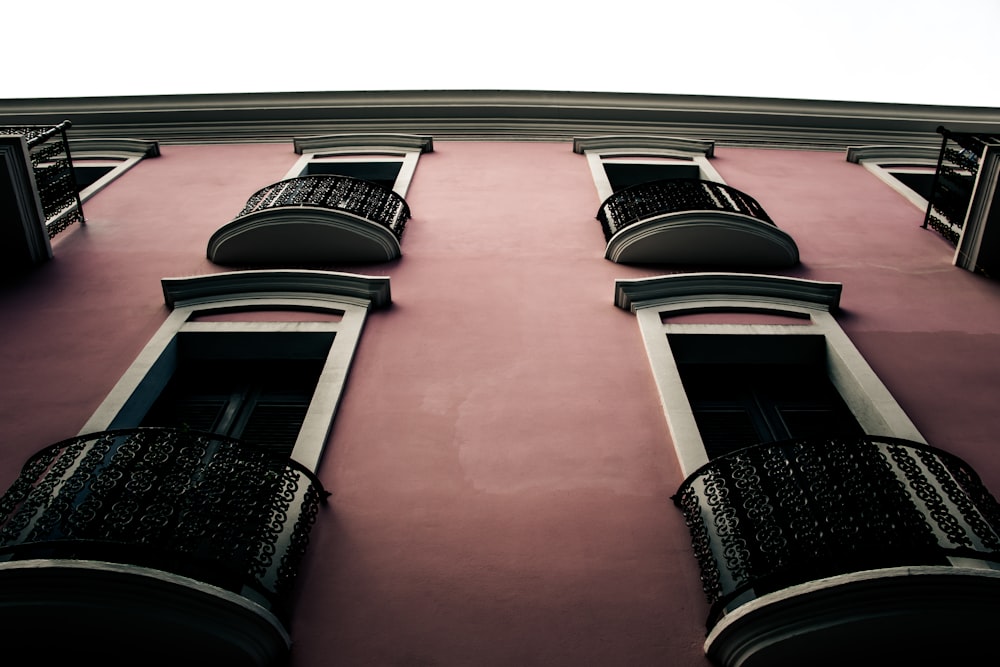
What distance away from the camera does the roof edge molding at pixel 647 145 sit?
40.5 feet

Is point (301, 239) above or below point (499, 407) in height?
above

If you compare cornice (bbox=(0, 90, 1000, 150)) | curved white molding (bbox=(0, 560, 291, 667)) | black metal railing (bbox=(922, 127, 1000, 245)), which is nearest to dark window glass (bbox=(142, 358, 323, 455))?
curved white molding (bbox=(0, 560, 291, 667))

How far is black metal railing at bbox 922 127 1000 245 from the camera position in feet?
30.0

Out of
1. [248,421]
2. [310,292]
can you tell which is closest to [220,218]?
[310,292]

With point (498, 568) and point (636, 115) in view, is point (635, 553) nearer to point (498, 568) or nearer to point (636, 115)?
point (498, 568)

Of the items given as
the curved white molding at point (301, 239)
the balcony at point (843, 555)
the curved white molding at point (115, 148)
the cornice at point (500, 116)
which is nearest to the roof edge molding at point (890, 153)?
the cornice at point (500, 116)

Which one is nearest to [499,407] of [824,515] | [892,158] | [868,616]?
[824,515]

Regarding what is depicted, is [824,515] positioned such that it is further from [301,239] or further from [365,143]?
[365,143]

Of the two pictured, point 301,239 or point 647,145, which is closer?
point 301,239

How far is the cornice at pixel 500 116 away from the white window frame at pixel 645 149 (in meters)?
0.88

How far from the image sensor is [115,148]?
12477mm

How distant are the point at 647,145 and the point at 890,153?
13.3ft

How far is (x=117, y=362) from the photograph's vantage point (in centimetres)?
693

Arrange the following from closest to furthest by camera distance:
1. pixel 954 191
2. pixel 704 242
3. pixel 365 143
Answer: pixel 704 242, pixel 954 191, pixel 365 143
